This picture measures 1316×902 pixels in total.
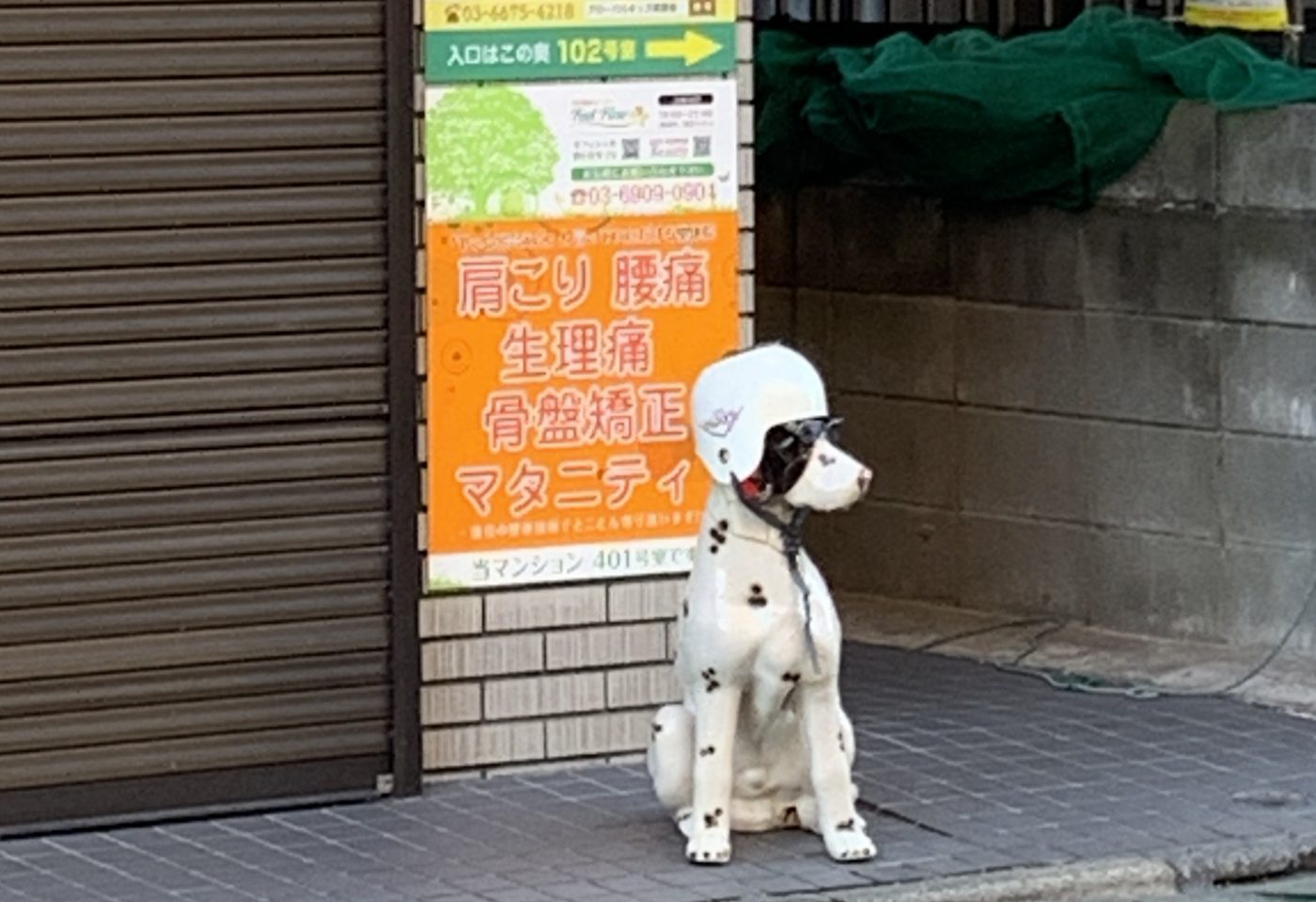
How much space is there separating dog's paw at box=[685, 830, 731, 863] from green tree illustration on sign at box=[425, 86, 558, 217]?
1963 millimetres

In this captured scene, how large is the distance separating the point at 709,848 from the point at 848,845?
0.37 metres

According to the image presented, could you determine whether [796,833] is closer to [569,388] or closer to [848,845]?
[848,845]

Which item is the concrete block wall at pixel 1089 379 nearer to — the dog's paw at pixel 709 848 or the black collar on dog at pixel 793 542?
the black collar on dog at pixel 793 542

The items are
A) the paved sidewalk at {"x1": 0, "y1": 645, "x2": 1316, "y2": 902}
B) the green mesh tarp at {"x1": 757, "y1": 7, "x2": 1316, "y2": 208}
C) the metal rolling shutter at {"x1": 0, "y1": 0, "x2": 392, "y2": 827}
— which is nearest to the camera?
the paved sidewalk at {"x1": 0, "y1": 645, "x2": 1316, "y2": 902}

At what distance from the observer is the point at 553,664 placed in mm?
9828

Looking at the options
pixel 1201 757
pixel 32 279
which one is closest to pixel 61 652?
pixel 32 279

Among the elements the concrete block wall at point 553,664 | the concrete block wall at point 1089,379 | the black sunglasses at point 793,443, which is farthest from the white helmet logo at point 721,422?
the concrete block wall at point 1089,379

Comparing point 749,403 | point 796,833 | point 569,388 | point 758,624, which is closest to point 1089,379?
point 569,388

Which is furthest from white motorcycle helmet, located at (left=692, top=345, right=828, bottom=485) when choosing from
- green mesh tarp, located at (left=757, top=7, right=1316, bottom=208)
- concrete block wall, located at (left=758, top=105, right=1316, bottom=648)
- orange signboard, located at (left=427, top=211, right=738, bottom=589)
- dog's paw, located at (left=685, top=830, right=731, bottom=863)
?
green mesh tarp, located at (left=757, top=7, right=1316, bottom=208)

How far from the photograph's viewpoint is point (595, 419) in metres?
9.77

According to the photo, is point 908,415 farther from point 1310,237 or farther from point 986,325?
point 1310,237

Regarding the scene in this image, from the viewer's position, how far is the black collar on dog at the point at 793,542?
8680 mm

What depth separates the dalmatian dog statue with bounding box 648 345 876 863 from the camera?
8523mm

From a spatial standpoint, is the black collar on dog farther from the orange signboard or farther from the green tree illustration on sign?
the green tree illustration on sign
